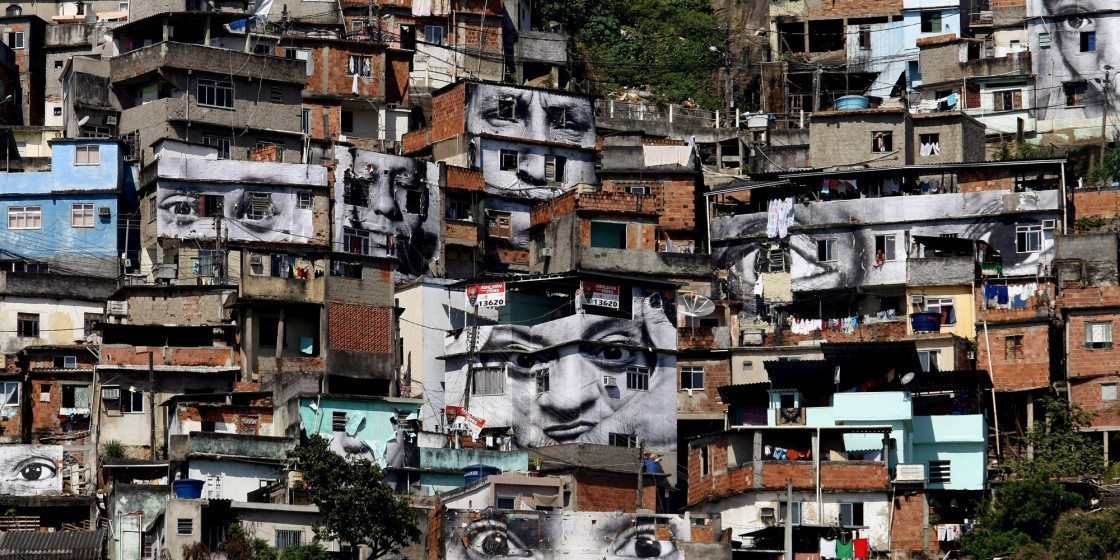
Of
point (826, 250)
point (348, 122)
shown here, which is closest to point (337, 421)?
point (826, 250)

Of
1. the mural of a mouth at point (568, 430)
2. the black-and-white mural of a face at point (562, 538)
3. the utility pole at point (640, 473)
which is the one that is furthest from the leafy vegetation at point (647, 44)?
the black-and-white mural of a face at point (562, 538)

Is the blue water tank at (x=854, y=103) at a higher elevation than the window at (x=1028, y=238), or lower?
higher

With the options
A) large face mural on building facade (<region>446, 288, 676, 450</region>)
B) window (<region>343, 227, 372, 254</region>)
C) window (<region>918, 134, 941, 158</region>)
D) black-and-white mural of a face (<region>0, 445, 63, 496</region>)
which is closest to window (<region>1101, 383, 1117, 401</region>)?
large face mural on building facade (<region>446, 288, 676, 450</region>)

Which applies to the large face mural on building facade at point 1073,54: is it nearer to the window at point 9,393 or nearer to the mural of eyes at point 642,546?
the mural of eyes at point 642,546

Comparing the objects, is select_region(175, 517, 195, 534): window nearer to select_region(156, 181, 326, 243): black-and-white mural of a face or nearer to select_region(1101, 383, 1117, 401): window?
select_region(156, 181, 326, 243): black-and-white mural of a face

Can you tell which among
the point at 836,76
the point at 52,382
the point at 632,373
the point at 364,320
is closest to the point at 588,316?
the point at 632,373

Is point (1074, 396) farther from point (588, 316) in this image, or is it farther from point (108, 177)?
point (108, 177)
